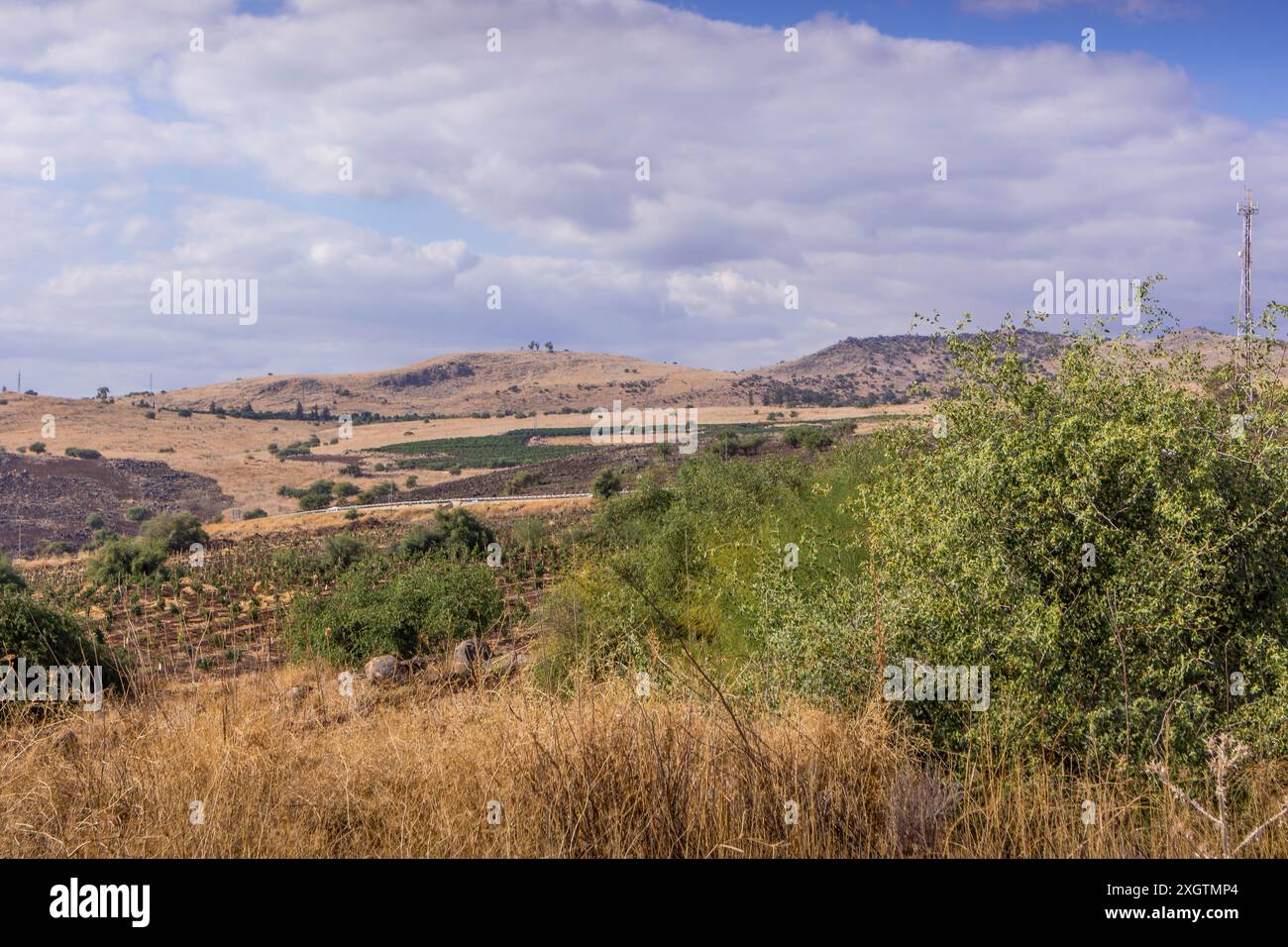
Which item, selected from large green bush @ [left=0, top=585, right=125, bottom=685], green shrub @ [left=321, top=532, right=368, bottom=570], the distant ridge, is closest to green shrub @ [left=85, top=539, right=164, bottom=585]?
green shrub @ [left=321, top=532, right=368, bottom=570]

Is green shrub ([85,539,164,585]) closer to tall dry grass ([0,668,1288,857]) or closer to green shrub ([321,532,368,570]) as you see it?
green shrub ([321,532,368,570])

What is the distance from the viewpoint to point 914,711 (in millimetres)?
6352

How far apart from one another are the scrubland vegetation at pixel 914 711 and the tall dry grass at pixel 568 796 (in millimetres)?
17

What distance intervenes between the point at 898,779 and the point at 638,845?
3.99ft

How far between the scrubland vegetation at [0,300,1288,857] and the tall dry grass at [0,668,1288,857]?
2cm

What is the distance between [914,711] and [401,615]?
12018mm

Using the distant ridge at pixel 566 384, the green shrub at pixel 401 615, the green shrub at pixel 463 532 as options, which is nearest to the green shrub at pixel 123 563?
the green shrub at pixel 463 532

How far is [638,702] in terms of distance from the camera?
195 inches

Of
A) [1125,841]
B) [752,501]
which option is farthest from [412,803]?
[752,501]

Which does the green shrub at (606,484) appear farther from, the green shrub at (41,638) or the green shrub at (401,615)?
the green shrub at (41,638)

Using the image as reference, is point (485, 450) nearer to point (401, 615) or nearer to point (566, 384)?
point (566, 384)

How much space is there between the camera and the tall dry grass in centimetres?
407

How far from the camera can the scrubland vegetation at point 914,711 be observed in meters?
4.17

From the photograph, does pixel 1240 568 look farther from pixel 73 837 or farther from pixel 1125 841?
pixel 73 837
